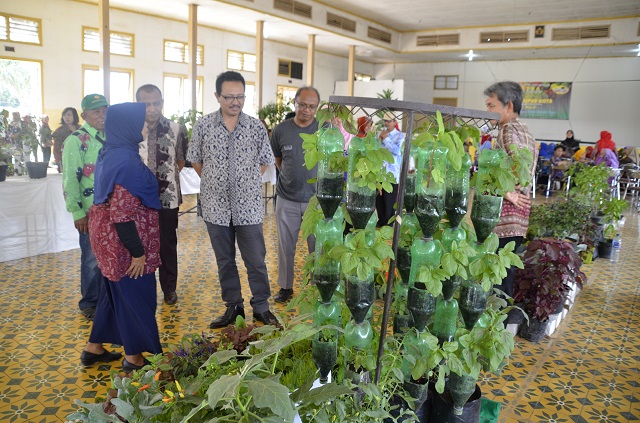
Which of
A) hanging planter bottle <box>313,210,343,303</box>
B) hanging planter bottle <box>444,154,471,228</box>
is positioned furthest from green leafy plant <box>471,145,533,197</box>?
hanging planter bottle <box>313,210,343,303</box>

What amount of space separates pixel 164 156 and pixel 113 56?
955cm

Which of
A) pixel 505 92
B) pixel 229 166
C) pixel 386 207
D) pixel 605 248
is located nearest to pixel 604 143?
pixel 605 248

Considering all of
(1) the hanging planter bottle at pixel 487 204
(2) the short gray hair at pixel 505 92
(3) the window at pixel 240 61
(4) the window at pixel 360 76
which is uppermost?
(4) the window at pixel 360 76

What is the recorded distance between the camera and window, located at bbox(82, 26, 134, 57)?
11.1 m

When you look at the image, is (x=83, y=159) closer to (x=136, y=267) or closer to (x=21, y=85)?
(x=136, y=267)

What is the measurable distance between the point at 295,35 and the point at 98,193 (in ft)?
41.3

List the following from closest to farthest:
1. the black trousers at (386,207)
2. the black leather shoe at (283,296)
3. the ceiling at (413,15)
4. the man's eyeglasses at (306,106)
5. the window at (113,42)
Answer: the man's eyeglasses at (306,106) → the black leather shoe at (283,296) → the black trousers at (386,207) → the ceiling at (413,15) → the window at (113,42)

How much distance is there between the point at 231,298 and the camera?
133 inches

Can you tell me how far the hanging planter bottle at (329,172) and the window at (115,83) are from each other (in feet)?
37.4

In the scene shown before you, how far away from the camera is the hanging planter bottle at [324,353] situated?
1.39m

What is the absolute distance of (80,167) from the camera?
3125 millimetres

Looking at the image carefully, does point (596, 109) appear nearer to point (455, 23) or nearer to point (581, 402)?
point (455, 23)

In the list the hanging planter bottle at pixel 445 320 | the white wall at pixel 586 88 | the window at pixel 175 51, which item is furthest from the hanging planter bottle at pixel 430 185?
the white wall at pixel 586 88

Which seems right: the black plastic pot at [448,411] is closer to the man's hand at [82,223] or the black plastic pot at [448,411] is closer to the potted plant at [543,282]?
the potted plant at [543,282]
